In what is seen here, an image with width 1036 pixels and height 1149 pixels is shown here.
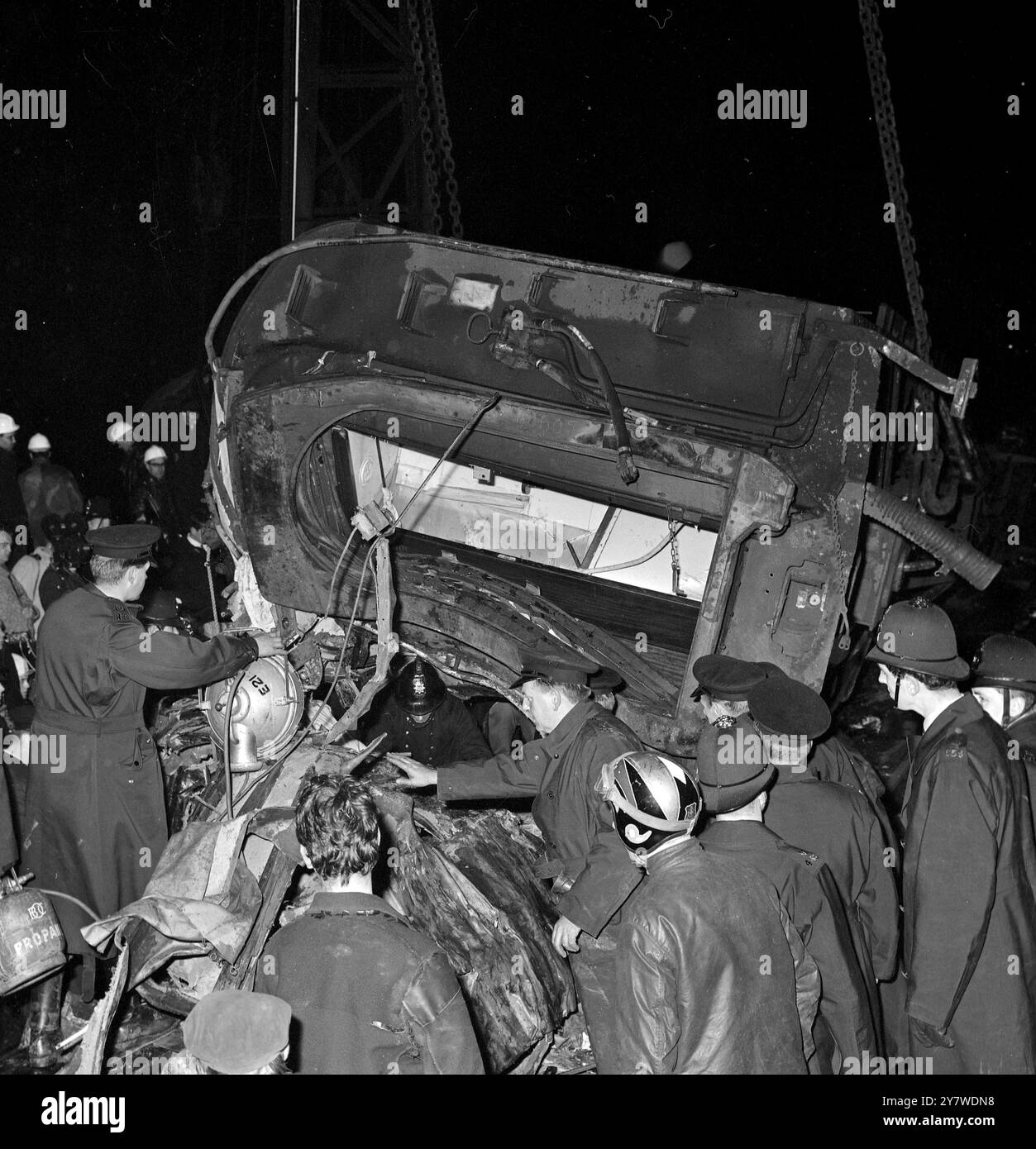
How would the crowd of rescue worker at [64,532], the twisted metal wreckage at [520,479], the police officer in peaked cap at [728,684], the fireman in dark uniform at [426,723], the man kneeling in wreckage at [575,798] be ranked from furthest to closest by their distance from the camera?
the crowd of rescue worker at [64,532], the fireman in dark uniform at [426,723], the twisted metal wreckage at [520,479], the police officer in peaked cap at [728,684], the man kneeling in wreckage at [575,798]

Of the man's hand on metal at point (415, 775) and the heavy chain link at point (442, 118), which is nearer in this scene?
the man's hand on metal at point (415, 775)

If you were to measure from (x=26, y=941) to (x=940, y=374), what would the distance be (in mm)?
3896

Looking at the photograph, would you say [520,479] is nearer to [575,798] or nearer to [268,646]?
[268,646]

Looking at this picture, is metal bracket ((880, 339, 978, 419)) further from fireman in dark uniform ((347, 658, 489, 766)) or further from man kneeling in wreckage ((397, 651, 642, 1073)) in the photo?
fireman in dark uniform ((347, 658, 489, 766))

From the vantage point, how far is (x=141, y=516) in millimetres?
8195

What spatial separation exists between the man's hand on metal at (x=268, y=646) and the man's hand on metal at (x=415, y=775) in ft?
2.20

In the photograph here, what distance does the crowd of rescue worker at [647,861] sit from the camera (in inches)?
93.9

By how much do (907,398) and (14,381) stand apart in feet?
30.1

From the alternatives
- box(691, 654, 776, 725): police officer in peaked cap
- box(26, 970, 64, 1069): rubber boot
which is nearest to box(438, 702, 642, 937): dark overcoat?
box(691, 654, 776, 725): police officer in peaked cap

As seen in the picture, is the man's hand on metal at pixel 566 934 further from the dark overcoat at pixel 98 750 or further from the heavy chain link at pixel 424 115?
the heavy chain link at pixel 424 115

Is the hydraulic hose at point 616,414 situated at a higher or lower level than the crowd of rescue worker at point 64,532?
higher

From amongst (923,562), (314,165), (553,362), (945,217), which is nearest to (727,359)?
(553,362)

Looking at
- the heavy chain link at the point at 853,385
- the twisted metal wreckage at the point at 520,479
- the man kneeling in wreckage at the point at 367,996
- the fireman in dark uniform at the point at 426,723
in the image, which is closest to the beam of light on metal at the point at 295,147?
the twisted metal wreckage at the point at 520,479

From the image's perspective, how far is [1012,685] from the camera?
11.6ft
